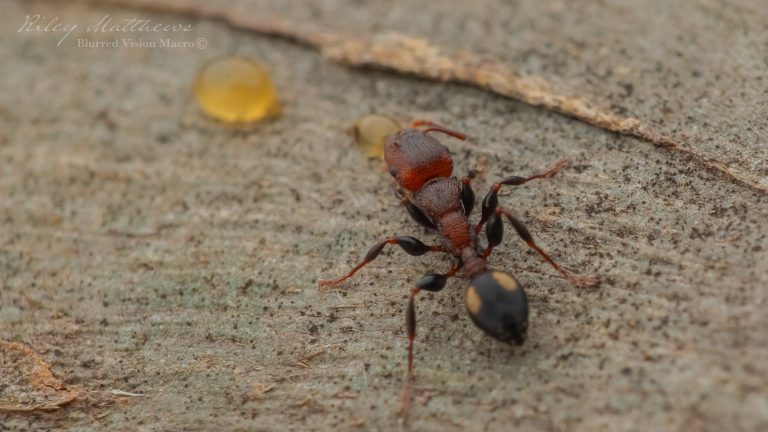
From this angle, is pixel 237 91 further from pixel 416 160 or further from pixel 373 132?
pixel 416 160

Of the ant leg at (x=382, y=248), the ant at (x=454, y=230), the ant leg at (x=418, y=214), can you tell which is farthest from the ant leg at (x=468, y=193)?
the ant leg at (x=382, y=248)

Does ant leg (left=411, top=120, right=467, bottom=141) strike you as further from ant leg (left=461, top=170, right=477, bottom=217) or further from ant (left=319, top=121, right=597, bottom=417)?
ant leg (left=461, top=170, right=477, bottom=217)

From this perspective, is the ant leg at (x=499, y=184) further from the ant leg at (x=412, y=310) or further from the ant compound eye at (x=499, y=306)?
the ant compound eye at (x=499, y=306)

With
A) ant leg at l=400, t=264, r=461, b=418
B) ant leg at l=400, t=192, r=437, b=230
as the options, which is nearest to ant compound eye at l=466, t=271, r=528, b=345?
ant leg at l=400, t=264, r=461, b=418

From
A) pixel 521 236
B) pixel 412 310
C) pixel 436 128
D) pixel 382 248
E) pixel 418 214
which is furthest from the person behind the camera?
pixel 436 128

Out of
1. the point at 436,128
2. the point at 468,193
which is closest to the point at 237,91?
the point at 436,128
